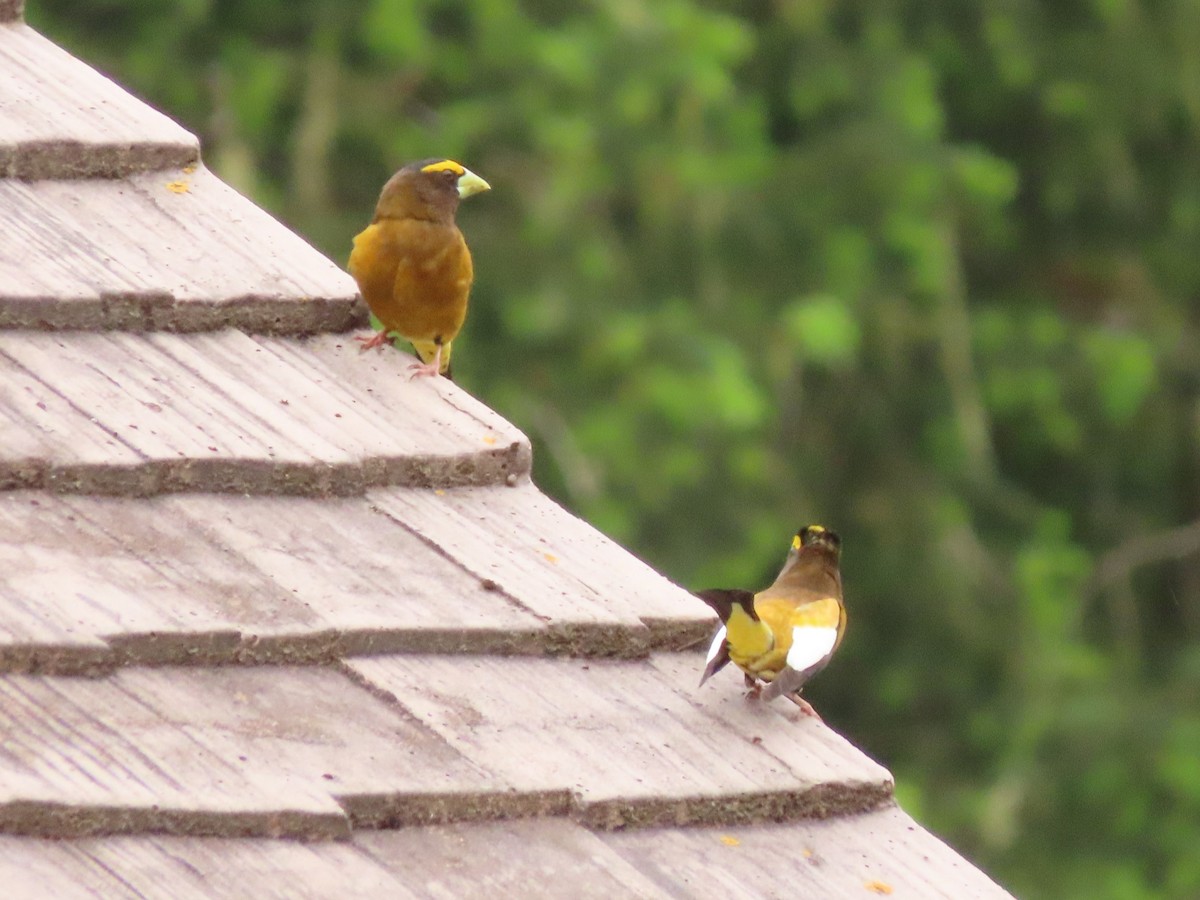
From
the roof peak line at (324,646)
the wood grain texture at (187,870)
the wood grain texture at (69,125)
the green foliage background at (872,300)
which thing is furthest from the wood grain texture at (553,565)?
the green foliage background at (872,300)

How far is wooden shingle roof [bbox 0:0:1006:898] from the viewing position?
150cm

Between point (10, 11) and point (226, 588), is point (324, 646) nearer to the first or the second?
point (226, 588)

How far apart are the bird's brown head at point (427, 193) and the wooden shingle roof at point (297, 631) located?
0.73 metres

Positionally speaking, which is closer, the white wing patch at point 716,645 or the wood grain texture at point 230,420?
the wood grain texture at point 230,420

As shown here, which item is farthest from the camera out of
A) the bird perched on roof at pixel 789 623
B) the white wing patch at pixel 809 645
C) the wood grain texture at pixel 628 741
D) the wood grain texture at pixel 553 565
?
the white wing patch at pixel 809 645

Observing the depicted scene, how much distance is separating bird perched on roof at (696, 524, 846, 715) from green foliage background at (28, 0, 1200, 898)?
5139mm

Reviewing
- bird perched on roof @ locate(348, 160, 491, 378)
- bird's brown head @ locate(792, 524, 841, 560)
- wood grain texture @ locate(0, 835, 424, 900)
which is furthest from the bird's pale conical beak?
wood grain texture @ locate(0, 835, 424, 900)

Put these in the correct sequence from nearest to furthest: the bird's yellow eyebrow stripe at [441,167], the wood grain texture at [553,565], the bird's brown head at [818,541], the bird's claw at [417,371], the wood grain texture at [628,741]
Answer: the wood grain texture at [628,741]
the wood grain texture at [553,565]
the bird's claw at [417,371]
the bird's brown head at [818,541]
the bird's yellow eyebrow stripe at [441,167]

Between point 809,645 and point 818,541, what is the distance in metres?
0.35

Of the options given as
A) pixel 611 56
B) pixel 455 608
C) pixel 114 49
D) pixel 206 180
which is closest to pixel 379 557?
pixel 455 608

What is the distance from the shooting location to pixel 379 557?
1.85 meters

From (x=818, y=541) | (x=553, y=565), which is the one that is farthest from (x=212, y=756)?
(x=818, y=541)

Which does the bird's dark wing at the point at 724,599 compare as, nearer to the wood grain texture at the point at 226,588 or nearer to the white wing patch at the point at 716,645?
the white wing patch at the point at 716,645

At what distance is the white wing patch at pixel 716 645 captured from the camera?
6.45 ft
